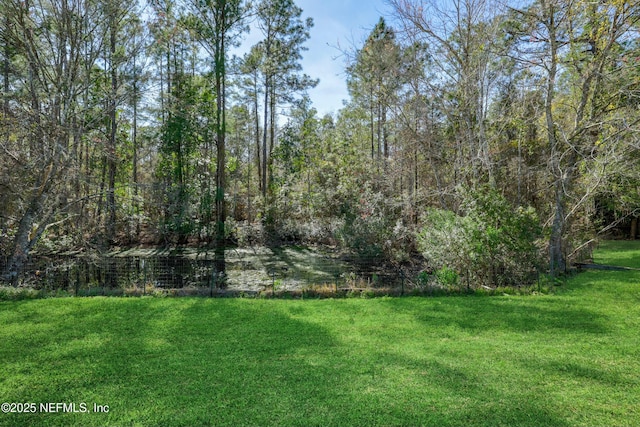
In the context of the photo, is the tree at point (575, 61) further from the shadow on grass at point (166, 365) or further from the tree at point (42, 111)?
the tree at point (42, 111)

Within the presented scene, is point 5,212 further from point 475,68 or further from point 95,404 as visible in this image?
point 475,68

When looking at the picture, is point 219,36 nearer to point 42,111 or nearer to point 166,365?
point 42,111

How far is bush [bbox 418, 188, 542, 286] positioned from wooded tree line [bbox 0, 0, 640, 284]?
0.04 m

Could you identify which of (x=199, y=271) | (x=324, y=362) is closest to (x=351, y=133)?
(x=199, y=271)

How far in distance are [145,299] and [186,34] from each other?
44.4 ft

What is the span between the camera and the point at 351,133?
Result: 65.7ft

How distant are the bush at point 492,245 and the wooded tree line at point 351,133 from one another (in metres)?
0.04

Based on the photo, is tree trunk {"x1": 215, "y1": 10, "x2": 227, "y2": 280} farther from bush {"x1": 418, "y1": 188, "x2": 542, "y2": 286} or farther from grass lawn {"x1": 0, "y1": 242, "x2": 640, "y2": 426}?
bush {"x1": 418, "y1": 188, "x2": 542, "y2": 286}

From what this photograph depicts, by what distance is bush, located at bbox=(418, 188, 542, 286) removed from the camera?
6441mm

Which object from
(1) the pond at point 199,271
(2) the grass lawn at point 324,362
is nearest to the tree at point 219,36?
(1) the pond at point 199,271

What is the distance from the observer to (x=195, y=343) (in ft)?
12.2

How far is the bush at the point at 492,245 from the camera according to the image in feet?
21.1

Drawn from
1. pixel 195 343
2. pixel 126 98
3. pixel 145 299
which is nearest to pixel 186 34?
pixel 126 98

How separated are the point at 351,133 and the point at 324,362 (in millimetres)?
17929
